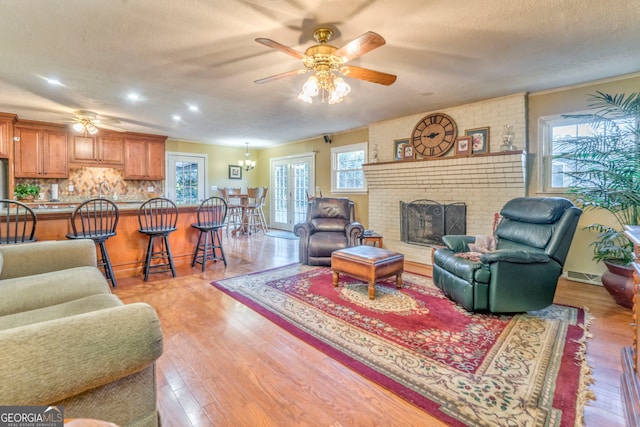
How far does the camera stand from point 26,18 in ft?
6.88

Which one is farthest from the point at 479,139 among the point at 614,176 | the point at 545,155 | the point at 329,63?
the point at 329,63

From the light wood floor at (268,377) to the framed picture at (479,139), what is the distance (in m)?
2.18

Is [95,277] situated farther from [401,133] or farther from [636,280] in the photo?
[401,133]

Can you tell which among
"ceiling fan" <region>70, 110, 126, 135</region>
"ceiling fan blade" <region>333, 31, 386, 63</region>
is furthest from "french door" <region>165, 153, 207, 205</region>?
"ceiling fan blade" <region>333, 31, 386, 63</region>

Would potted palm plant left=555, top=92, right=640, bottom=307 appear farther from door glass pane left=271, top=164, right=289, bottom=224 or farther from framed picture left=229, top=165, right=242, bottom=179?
framed picture left=229, top=165, right=242, bottom=179

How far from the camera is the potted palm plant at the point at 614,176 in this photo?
2781 millimetres

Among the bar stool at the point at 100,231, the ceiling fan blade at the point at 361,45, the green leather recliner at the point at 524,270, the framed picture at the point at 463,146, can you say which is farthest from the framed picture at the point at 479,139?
the bar stool at the point at 100,231

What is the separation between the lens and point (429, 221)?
15.6ft

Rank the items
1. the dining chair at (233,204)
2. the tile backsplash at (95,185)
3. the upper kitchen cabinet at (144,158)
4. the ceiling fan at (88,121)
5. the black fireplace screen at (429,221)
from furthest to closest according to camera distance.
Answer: the dining chair at (233,204)
the upper kitchen cabinet at (144,158)
the tile backsplash at (95,185)
the ceiling fan at (88,121)
the black fireplace screen at (429,221)

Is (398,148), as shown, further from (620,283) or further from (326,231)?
(620,283)

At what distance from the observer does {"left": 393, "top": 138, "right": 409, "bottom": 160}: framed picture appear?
4.98 meters

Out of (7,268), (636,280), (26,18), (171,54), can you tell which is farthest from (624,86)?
(7,268)

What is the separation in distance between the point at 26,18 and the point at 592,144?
16.7ft

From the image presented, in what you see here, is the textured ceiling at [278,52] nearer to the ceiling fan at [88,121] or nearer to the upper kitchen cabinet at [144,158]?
the ceiling fan at [88,121]
